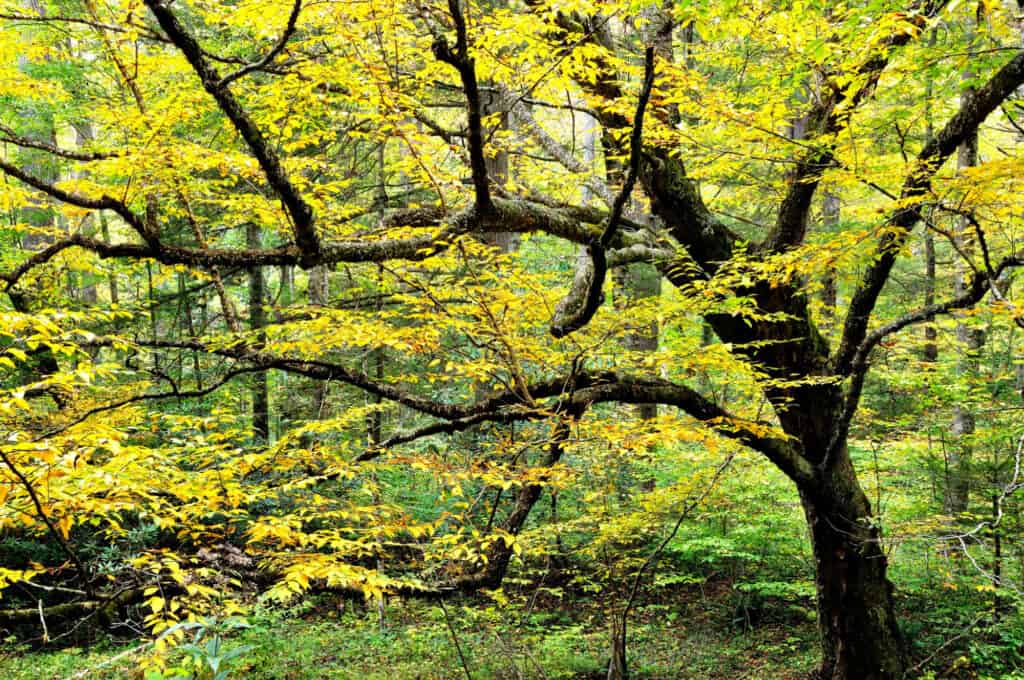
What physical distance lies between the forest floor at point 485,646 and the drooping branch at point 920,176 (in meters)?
4.33

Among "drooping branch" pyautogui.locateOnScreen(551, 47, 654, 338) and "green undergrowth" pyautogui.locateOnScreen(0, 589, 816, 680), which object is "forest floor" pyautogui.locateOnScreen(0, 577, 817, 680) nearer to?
"green undergrowth" pyautogui.locateOnScreen(0, 589, 816, 680)

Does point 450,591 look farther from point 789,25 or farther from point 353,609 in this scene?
point 353,609

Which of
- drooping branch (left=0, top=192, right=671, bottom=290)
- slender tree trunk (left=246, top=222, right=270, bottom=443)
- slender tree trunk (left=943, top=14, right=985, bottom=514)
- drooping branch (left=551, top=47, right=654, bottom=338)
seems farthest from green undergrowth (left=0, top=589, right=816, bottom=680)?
drooping branch (left=0, top=192, right=671, bottom=290)

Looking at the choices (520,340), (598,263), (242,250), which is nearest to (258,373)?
(520,340)

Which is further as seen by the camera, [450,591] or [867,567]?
[867,567]

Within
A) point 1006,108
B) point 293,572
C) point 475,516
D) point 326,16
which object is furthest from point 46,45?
point 475,516

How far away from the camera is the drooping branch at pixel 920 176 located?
342 cm

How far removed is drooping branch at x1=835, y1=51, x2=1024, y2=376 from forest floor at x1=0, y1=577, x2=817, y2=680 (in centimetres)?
433

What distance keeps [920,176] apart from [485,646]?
6.76m

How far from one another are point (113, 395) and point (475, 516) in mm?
5417

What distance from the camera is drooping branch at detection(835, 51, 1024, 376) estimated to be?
3.42 metres

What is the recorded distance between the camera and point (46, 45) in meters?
4.99

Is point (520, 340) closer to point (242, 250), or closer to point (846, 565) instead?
point (242, 250)

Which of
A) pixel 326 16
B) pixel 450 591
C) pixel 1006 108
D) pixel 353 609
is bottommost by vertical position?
pixel 353 609
